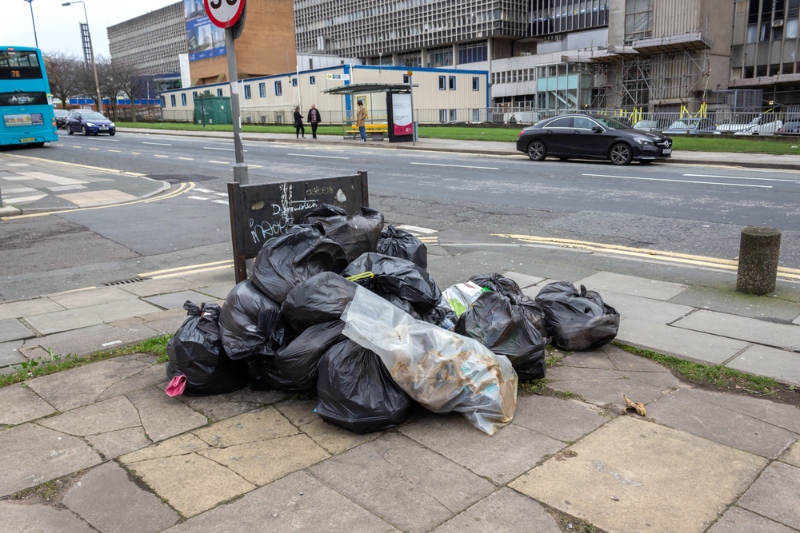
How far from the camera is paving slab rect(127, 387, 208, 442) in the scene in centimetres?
363

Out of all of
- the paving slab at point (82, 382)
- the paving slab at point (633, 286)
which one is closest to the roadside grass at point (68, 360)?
the paving slab at point (82, 382)

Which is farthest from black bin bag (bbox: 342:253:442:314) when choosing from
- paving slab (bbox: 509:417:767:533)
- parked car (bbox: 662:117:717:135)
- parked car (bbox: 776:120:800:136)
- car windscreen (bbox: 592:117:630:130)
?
parked car (bbox: 662:117:717:135)

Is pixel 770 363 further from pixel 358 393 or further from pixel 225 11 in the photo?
pixel 225 11

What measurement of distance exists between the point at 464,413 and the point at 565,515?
0.96 meters

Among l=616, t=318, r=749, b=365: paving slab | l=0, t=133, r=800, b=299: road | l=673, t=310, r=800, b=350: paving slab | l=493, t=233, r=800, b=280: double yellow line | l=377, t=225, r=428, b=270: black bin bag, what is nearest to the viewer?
l=616, t=318, r=749, b=365: paving slab

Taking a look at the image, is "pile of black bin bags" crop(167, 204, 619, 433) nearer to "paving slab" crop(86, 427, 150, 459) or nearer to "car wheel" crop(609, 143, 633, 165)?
"paving slab" crop(86, 427, 150, 459)

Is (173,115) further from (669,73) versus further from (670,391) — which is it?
(670,391)

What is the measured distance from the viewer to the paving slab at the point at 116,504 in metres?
2.78

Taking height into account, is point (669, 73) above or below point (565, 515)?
above

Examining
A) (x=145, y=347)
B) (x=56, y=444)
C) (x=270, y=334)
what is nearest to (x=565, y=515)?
(x=270, y=334)

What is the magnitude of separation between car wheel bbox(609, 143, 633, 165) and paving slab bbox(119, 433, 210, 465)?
17.1 meters

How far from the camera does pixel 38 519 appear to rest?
2.82 meters

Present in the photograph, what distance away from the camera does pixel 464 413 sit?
365 cm

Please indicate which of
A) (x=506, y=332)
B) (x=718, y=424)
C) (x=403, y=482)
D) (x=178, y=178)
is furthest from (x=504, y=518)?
(x=178, y=178)
